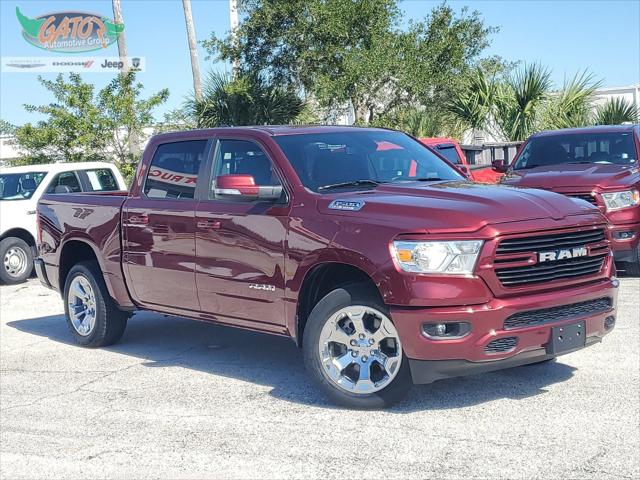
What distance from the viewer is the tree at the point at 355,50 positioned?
67.5 feet

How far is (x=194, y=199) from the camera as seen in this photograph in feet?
22.6

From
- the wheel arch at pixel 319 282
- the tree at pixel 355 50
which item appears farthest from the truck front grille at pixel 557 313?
the tree at pixel 355 50

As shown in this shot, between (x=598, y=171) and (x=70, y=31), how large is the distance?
20.9 m

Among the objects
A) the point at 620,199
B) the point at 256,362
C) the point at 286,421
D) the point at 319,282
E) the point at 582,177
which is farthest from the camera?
the point at 582,177

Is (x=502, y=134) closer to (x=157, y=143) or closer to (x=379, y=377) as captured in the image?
(x=157, y=143)

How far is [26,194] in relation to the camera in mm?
13562

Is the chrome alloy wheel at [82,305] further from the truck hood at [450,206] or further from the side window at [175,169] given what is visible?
the truck hood at [450,206]

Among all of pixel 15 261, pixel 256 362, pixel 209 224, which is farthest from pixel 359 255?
pixel 15 261

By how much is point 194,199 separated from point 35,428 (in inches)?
83.7

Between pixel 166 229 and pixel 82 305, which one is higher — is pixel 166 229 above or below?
above

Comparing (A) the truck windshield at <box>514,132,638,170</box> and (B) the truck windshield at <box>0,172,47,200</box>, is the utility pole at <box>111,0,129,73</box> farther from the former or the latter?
Result: (A) the truck windshield at <box>514,132,638,170</box>

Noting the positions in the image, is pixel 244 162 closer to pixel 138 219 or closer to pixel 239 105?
pixel 138 219

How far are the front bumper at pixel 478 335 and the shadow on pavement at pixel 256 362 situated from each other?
57 cm

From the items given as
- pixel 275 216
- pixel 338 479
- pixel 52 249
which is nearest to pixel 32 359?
pixel 52 249
